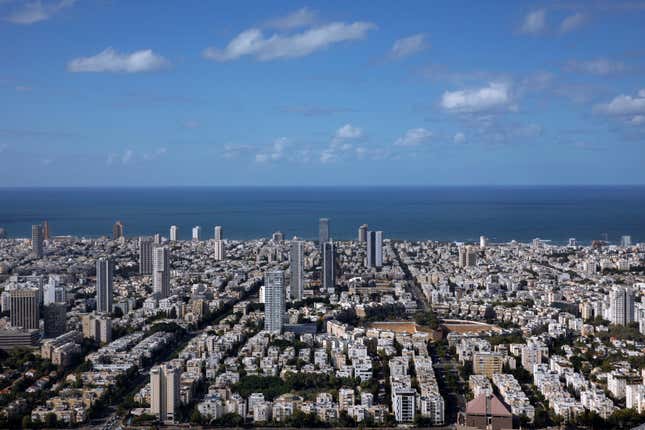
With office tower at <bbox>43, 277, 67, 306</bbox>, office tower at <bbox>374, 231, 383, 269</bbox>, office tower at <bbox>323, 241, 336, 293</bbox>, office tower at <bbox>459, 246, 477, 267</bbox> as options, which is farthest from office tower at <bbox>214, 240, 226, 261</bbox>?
office tower at <bbox>43, 277, 67, 306</bbox>

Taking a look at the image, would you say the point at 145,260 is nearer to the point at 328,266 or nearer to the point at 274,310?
the point at 328,266

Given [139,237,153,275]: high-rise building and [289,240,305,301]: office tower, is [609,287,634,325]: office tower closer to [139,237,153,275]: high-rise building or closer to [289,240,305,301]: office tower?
[289,240,305,301]: office tower

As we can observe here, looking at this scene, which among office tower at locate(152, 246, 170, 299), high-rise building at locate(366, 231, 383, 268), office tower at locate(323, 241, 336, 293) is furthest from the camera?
high-rise building at locate(366, 231, 383, 268)

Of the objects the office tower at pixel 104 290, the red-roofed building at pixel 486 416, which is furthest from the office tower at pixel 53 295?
the red-roofed building at pixel 486 416

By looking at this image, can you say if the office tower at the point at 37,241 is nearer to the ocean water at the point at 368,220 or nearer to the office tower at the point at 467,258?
the ocean water at the point at 368,220

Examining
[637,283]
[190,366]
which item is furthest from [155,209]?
[190,366]

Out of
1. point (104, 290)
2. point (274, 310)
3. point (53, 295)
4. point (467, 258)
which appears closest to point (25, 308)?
point (53, 295)
